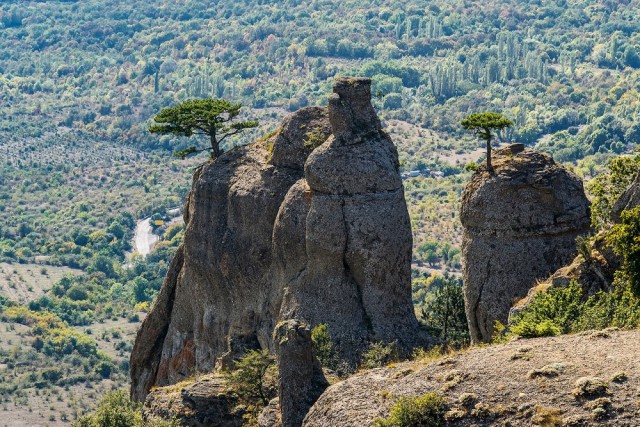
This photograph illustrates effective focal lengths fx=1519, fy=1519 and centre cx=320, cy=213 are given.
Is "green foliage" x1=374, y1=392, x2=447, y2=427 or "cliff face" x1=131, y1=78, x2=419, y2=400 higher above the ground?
"cliff face" x1=131, y1=78, x2=419, y2=400

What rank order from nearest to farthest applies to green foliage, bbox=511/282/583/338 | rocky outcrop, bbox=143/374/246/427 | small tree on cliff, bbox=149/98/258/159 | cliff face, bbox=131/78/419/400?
green foliage, bbox=511/282/583/338 < rocky outcrop, bbox=143/374/246/427 < cliff face, bbox=131/78/419/400 < small tree on cliff, bbox=149/98/258/159

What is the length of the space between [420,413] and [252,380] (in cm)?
1489

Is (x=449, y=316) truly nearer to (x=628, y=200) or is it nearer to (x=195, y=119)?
(x=628, y=200)

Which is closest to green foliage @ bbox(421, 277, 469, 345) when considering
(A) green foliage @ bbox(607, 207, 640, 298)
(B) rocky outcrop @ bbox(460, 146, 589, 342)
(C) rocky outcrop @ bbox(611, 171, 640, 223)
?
(B) rocky outcrop @ bbox(460, 146, 589, 342)

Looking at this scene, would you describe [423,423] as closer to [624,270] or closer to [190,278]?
[624,270]

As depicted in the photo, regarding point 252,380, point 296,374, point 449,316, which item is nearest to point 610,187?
point 449,316

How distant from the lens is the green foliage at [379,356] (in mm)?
53694

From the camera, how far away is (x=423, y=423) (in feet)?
131

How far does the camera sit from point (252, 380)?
53.9 m

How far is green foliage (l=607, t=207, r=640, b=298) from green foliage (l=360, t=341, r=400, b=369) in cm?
1046

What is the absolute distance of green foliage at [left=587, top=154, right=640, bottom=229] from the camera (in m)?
51.5

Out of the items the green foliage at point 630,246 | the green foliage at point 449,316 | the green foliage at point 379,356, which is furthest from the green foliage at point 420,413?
the green foliage at point 449,316

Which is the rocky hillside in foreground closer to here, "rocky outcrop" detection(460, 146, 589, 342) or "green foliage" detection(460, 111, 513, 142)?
"rocky outcrop" detection(460, 146, 589, 342)

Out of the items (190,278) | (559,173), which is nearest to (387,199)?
(559,173)
